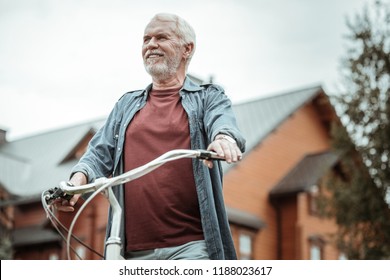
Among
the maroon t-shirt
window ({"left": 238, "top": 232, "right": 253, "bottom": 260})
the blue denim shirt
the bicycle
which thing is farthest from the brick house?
the bicycle

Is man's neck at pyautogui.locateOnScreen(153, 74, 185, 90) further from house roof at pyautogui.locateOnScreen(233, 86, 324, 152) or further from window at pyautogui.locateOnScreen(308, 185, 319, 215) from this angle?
window at pyautogui.locateOnScreen(308, 185, 319, 215)

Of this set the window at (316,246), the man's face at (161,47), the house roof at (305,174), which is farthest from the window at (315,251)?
the man's face at (161,47)

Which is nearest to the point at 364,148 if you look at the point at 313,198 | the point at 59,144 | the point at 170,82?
the point at 313,198

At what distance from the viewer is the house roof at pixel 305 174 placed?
735 inches

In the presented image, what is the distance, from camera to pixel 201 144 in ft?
8.02

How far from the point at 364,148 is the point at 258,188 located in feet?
12.7

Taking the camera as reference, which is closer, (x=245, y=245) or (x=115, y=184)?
(x=115, y=184)

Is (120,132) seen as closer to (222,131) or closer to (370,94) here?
(222,131)

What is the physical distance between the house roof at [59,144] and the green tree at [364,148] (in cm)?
294

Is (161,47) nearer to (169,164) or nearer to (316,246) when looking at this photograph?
(169,164)

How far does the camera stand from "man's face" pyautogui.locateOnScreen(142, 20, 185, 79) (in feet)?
8.15

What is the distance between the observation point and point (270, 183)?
19.3 meters

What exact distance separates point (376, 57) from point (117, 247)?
48.0ft
